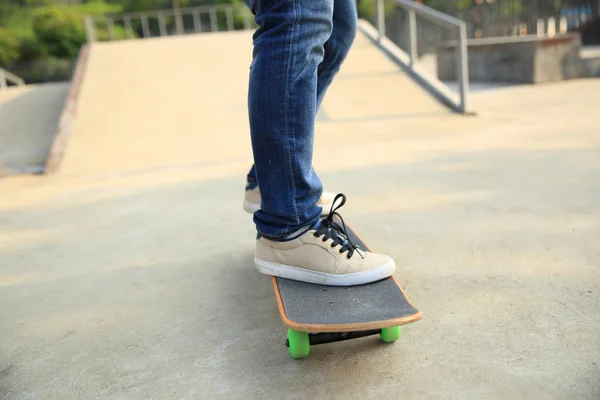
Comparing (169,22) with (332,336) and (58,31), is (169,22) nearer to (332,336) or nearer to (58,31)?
(58,31)

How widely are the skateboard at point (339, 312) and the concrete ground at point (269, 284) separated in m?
0.04

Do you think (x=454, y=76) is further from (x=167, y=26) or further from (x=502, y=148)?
(x=167, y=26)

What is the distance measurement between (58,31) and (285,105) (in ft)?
76.8

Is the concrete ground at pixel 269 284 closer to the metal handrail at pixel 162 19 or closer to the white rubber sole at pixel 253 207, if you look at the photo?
the white rubber sole at pixel 253 207

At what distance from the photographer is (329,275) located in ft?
3.73

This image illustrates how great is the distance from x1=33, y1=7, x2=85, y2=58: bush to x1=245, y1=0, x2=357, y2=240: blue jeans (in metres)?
23.2

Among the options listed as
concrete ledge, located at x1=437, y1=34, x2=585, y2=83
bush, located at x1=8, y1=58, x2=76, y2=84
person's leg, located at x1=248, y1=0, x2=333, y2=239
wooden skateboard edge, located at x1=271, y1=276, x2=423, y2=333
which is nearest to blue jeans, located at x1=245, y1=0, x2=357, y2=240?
person's leg, located at x1=248, y1=0, x2=333, y2=239

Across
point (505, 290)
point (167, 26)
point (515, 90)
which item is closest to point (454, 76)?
point (515, 90)

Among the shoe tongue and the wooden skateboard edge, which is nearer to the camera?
the wooden skateboard edge

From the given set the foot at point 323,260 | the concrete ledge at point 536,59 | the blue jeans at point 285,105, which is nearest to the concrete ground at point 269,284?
the foot at point 323,260

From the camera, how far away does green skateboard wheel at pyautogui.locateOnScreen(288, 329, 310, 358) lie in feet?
3.30

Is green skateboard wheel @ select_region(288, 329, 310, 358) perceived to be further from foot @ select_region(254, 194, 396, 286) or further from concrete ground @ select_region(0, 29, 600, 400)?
foot @ select_region(254, 194, 396, 286)

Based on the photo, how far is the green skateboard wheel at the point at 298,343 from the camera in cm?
101

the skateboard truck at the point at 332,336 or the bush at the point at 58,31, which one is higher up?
the bush at the point at 58,31
